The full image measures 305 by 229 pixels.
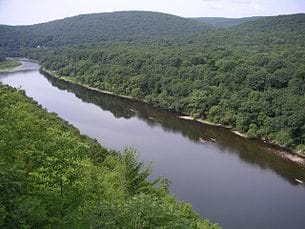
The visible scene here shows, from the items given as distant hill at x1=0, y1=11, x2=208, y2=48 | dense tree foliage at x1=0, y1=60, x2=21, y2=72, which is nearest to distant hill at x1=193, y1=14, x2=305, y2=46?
distant hill at x1=0, y1=11, x2=208, y2=48

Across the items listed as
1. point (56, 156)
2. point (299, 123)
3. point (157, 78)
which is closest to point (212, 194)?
point (299, 123)

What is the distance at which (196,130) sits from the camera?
6109cm

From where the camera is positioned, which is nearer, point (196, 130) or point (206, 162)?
point (206, 162)

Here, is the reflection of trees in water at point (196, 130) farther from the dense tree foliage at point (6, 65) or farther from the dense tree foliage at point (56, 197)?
the dense tree foliage at point (6, 65)

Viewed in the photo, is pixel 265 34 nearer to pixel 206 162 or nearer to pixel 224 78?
pixel 224 78

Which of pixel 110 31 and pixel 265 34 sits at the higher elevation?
pixel 265 34

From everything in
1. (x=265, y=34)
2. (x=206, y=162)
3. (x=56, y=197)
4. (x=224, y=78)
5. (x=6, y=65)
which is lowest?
(x=206, y=162)

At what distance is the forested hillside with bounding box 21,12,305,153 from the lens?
59.4m

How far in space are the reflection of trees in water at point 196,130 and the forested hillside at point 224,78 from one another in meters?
2.54

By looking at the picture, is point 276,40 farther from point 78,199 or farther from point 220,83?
point 78,199

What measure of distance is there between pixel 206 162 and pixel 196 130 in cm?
1431

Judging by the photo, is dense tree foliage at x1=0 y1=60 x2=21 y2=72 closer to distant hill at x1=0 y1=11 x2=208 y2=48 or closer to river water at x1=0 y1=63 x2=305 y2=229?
distant hill at x1=0 y1=11 x2=208 y2=48

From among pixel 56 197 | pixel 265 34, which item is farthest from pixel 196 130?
→ pixel 265 34

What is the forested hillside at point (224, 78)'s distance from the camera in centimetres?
5944
